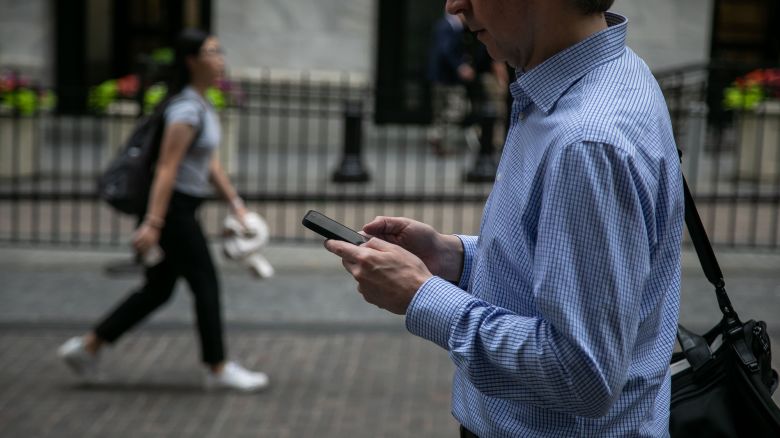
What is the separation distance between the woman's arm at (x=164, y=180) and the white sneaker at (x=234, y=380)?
0.80 meters

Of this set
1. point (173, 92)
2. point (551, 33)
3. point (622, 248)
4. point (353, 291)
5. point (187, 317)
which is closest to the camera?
point (622, 248)

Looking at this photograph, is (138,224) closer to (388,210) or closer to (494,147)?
(388,210)

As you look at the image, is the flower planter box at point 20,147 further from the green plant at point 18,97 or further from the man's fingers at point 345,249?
the man's fingers at point 345,249

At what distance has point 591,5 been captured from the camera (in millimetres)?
2002

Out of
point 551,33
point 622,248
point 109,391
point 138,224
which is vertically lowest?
point 109,391

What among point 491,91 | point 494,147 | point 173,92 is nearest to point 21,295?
point 173,92

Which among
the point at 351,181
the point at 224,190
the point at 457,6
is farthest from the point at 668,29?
the point at 457,6

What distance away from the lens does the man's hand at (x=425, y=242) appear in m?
2.41

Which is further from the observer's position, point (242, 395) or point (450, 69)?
point (450, 69)

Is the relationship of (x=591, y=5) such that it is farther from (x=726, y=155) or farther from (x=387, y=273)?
(x=726, y=155)

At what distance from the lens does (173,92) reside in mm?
5844

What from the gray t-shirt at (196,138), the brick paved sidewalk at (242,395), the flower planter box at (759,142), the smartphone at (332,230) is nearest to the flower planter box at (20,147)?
the brick paved sidewalk at (242,395)

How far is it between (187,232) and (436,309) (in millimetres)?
3949

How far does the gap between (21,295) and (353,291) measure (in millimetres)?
2282
